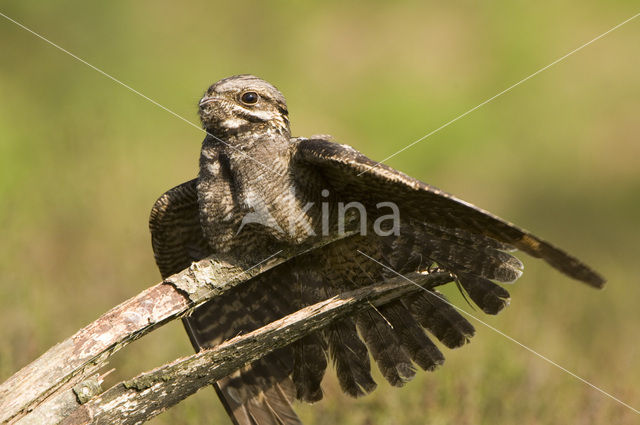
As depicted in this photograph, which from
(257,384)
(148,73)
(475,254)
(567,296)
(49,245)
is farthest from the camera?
(148,73)

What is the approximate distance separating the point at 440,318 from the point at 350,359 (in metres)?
0.60

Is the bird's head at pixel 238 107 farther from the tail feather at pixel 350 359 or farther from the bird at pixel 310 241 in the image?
the tail feather at pixel 350 359

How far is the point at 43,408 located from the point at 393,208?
1.71m

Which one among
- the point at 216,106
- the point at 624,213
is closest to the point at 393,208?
the point at 216,106

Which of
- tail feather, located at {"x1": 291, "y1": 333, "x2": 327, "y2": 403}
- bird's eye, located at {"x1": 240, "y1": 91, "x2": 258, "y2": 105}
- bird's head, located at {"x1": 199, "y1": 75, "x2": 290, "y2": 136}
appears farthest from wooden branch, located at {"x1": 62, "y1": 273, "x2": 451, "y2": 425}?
bird's eye, located at {"x1": 240, "y1": 91, "x2": 258, "y2": 105}

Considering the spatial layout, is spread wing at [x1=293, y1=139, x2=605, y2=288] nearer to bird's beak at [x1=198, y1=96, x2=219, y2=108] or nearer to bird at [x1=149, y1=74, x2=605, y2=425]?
bird at [x1=149, y1=74, x2=605, y2=425]

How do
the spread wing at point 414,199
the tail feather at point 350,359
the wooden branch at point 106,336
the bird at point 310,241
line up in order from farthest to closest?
the tail feather at point 350,359 < the bird at point 310,241 < the wooden branch at point 106,336 < the spread wing at point 414,199

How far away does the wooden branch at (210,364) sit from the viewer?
3189 millimetres

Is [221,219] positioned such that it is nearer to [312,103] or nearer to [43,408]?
[43,408]

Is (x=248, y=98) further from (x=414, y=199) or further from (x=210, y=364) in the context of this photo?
(x=210, y=364)

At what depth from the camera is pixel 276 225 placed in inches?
139

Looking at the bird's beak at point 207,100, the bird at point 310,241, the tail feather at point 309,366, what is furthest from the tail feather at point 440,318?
the bird's beak at point 207,100

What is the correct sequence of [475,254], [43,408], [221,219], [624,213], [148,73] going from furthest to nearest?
1. [148,73]
2. [624,213]
3. [221,219]
4. [475,254]
5. [43,408]

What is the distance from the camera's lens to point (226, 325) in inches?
170
